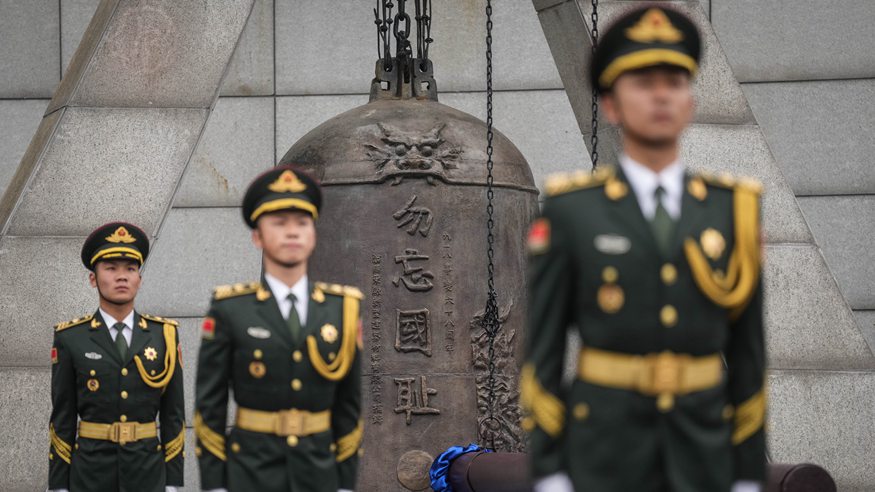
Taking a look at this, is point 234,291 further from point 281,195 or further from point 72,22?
point 72,22

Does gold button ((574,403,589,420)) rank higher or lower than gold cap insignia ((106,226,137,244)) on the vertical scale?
lower

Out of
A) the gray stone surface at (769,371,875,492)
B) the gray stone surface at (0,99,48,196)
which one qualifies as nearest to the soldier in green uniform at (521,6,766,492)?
the gray stone surface at (769,371,875,492)

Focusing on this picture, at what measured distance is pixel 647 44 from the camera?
3.15 m

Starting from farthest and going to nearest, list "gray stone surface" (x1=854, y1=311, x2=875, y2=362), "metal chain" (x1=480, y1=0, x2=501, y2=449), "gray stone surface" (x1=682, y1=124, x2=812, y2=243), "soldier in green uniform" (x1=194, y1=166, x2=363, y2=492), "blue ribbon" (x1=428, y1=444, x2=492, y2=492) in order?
1. "gray stone surface" (x1=854, y1=311, x2=875, y2=362)
2. "gray stone surface" (x1=682, y1=124, x2=812, y2=243)
3. "metal chain" (x1=480, y1=0, x2=501, y2=449)
4. "blue ribbon" (x1=428, y1=444, x2=492, y2=492)
5. "soldier in green uniform" (x1=194, y1=166, x2=363, y2=492)

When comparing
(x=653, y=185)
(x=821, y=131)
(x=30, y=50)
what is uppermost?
(x=30, y=50)

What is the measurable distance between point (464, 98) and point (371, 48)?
765 millimetres

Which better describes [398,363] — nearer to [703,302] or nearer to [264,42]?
[703,302]

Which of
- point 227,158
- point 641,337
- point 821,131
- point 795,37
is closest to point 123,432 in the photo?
point 641,337

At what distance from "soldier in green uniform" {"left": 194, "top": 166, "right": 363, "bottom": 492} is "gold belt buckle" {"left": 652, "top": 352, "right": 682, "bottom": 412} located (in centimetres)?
133

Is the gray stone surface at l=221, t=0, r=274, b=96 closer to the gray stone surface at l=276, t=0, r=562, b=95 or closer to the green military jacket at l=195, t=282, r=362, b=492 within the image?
the gray stone surface at l=276, t=0, r=562, b=95

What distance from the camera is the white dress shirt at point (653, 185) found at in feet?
10.3

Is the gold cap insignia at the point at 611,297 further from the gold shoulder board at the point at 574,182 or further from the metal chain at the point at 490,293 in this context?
the metal chain at the point at 490,293

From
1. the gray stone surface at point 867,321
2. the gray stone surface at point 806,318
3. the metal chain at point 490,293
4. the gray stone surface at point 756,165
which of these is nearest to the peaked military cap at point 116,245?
the metal chain at point 490,293

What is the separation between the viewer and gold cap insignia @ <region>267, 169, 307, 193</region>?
4.22 meters
